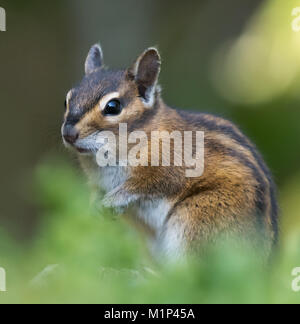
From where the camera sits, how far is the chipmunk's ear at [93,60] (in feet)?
11.9

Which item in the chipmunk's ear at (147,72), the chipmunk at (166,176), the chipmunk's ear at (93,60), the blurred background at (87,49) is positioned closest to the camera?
the chipmunk at (166,176)

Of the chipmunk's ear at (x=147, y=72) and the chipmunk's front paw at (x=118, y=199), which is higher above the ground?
the chipmunk's ear at (x=147, y=72)

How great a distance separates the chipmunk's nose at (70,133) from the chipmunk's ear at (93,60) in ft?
2.07

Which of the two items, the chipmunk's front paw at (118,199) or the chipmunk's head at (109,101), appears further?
the chipmunk's front paw at (118,199)

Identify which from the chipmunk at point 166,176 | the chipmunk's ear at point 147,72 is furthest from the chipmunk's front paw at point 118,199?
the chipmunk's ear at point 147,72

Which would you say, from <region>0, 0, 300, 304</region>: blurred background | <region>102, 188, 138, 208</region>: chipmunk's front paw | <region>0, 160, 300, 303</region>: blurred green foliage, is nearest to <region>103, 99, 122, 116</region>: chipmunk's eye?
<region>102, 188, 138, 208</region>: chipmunk's front paw

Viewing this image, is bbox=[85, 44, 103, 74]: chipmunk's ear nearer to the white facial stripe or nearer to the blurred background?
the white facial stripe

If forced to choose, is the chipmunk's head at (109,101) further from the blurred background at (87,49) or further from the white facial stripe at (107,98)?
the blurred background at (87,49)

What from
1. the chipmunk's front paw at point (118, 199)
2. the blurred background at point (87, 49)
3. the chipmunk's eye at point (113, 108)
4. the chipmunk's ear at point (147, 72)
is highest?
the blurred background at point (87, 49)

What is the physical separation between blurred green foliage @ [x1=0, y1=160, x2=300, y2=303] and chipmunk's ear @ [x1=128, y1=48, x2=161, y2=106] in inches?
73.8

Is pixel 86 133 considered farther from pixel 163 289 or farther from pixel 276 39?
pixel 276 39

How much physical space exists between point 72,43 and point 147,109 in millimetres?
5446
